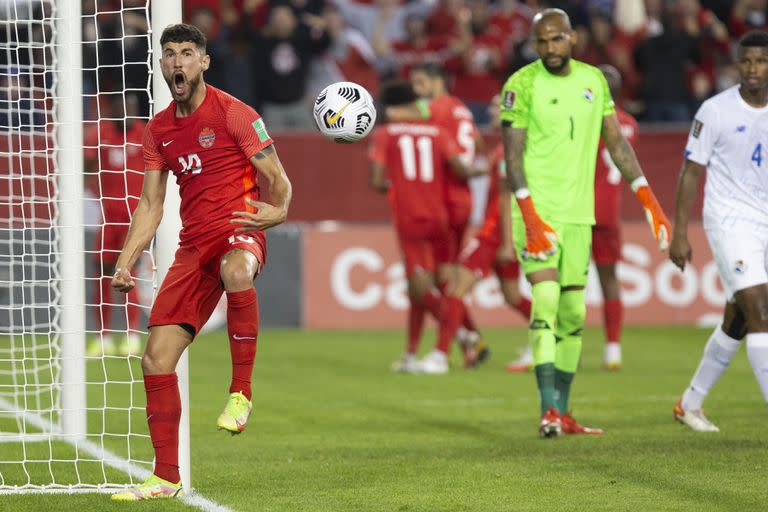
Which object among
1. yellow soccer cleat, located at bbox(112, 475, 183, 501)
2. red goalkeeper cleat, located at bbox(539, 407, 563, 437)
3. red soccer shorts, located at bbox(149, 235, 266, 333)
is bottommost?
red goalkeeper cleat, located at bbox(539, 407, 563, 437)

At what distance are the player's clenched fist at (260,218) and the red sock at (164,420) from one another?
2.60ft

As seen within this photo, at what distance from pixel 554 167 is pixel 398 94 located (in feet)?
15.9

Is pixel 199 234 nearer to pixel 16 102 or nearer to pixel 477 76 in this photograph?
pixel 16 102

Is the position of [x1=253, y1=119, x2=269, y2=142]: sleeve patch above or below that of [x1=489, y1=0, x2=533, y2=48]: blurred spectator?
below

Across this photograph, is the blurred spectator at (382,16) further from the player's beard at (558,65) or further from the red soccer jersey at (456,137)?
the player's beard at (558,65)

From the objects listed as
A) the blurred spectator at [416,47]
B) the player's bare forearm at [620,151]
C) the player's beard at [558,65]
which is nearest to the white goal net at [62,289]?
the player's beard at [558,65]

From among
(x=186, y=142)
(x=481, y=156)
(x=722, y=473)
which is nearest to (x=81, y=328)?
(x=186, y=142)

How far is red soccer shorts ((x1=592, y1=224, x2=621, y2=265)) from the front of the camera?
12.7 metres

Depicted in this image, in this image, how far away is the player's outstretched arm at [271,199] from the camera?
625 cm

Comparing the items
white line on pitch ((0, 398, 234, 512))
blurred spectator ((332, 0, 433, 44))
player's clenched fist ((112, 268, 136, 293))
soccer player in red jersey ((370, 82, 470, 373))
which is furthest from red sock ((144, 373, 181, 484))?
blurred spectator ((332, 0, 433, 44))

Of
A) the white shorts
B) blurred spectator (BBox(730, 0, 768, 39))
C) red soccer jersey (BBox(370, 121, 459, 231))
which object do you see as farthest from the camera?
blurred spectator (BBox(730, 0, 768, 39))

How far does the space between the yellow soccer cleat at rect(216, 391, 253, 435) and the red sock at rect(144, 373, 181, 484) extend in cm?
32

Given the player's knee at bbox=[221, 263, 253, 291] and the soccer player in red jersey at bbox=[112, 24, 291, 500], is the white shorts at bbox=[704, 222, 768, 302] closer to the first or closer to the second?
the soccer player in red jersey at bbox=[112, 24, 291, 500]

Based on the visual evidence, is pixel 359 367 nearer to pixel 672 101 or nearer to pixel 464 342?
pixel 464 342
